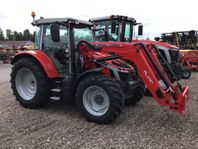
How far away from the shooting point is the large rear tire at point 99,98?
A: 15.5ft

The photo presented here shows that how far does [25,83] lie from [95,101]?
220cm

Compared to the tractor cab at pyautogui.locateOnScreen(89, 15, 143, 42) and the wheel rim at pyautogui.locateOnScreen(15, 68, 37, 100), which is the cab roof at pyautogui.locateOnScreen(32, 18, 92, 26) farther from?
the tractor cab at pyautogui.locateOnScreen(89, 15, 143, 42)

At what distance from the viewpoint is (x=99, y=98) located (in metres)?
5.08

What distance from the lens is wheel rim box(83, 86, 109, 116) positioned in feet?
16.4

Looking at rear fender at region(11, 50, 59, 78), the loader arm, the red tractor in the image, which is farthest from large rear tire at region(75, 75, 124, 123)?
the red tractor

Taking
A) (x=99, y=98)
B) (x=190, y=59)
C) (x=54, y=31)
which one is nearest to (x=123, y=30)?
(x=54, y=31)

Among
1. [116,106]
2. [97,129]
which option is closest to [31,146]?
[97,129]

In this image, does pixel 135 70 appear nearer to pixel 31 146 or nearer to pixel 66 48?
pixel 66 48

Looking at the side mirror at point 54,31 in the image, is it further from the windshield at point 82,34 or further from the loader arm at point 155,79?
the loader arm at point 155,79

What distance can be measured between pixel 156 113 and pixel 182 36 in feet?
43.5

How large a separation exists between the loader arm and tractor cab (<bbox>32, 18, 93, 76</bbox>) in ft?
3.57

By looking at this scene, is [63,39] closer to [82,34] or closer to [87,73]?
[82,34]

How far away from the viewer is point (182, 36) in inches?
695

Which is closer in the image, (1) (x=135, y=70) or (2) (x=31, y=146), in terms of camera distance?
(2) (x=31, y=146)
